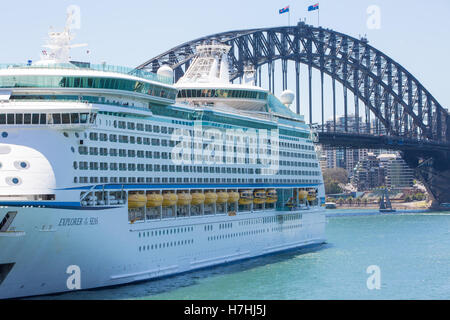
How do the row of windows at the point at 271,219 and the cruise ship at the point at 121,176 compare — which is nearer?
the cruise ship at the point at 121,176

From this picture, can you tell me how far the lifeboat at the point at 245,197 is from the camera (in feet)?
134

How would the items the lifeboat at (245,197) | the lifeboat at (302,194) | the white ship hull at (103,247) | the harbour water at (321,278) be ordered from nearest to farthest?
the white ship hull at (103,247) → the harbour water at (321,278) → the lifeboat at (245,197) → the lifeboat at (302,194)

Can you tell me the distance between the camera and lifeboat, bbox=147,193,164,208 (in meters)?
32.8

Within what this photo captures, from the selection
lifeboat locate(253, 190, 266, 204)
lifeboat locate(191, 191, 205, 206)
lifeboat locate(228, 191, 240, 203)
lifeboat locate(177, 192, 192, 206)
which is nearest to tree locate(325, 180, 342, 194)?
lifeboat locate(253, 190, 266, 204)

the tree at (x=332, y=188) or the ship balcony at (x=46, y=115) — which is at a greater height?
the ship balcony at (x=46, y=115)

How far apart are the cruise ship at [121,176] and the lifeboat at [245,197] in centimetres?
6

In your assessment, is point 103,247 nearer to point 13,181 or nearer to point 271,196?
point 13,181

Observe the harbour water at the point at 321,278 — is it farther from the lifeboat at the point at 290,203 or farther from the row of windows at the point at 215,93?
the row of windows at the point at 215,93

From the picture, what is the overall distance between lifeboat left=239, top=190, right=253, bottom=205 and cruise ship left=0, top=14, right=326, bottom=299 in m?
0.06

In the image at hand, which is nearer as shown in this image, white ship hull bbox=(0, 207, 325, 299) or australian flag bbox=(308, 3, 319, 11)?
white ship hull bbox=(0, 207, 325, 299)

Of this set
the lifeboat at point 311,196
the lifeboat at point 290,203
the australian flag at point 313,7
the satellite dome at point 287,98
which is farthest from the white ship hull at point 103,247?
the australian flag at point 313,7

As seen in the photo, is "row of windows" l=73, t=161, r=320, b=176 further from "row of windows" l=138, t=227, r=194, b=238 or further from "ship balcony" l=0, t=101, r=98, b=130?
"row of windows" l=138, t=227, r=194, b=238

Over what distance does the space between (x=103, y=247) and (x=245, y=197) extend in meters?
12.9

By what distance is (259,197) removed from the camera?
42656mm
